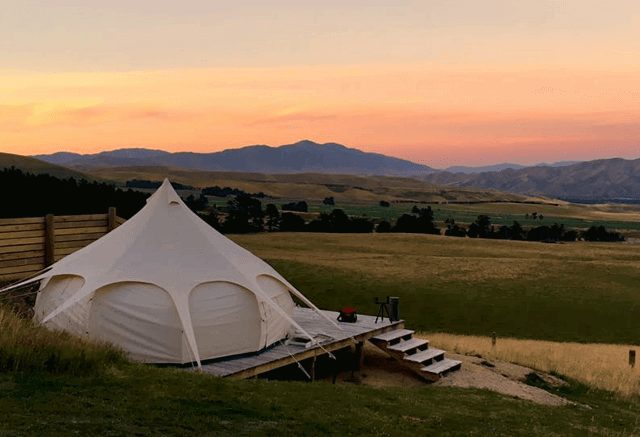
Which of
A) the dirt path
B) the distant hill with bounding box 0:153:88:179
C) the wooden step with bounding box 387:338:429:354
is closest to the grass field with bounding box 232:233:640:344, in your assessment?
the dirt path

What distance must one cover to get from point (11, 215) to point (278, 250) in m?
21.7

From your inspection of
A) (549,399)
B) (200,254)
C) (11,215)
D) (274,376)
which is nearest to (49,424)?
(200,254)

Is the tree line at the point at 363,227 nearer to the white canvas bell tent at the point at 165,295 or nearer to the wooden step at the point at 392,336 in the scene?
the wooden step at the point at 392,336

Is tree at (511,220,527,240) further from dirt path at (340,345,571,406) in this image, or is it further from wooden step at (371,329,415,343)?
wooden step at (371,329,415,343)

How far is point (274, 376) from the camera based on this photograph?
18.3 meters

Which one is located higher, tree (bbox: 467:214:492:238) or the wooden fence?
the wooden fence

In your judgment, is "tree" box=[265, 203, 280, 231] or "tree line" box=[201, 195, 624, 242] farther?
"tree" box=[265, 203, 280, 231]

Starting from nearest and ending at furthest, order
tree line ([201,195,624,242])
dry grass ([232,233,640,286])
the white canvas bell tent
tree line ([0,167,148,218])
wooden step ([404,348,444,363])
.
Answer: the white canvas bell tent
wooden step ([404,348,444,363])
dry grass ([232,233,640,286])
tree line ([0,167,148,218])
tree line ([201,195,624,242])

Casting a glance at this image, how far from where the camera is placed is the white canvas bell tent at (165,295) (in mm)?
15789

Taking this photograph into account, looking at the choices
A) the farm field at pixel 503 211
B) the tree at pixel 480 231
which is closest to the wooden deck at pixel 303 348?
the tree at pixel 480 231

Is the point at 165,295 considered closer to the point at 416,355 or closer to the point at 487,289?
the point at 416,355

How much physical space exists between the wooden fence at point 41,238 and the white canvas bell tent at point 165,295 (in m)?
2.46

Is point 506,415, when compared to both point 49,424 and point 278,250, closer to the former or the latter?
point 49,424

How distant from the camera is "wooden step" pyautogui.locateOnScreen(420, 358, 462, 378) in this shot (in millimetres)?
18594
